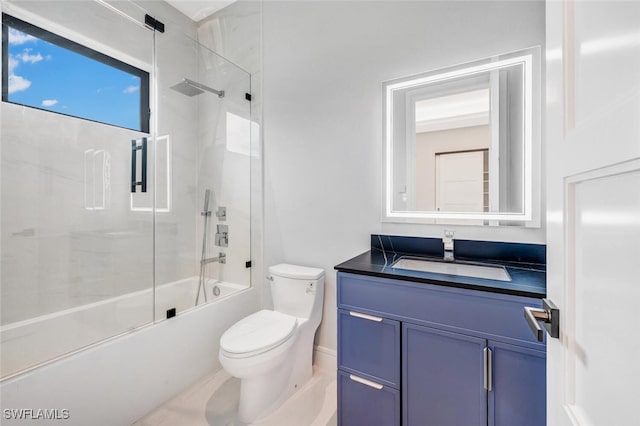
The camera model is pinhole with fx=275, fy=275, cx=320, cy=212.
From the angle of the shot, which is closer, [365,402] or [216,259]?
[365,402]

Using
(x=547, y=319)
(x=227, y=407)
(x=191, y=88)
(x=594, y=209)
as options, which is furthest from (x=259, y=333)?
(x=191, y=88)

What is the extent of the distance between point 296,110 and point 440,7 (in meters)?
1.11

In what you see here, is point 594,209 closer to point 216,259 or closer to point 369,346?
point 369,346

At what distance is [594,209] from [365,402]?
1.32 m

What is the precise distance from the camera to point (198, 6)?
2.50m

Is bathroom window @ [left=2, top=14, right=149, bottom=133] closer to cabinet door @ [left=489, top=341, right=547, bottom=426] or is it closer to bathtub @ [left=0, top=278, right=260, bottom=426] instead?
bathtub @ [left=0, top=278, right=260, bottom=426]

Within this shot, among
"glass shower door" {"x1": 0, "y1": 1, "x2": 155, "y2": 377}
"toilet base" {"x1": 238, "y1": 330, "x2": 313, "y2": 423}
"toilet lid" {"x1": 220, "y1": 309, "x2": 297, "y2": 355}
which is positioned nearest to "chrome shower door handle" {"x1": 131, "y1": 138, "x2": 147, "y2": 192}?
"glass shower door" {"x1": 0, "y1": 1, "x2": 155, "y2": 377}

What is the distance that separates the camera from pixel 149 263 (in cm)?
215

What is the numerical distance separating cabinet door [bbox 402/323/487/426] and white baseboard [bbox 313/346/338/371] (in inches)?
31.9

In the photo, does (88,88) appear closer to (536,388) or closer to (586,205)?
(586,205)

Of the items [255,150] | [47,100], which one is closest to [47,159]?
[47,100]

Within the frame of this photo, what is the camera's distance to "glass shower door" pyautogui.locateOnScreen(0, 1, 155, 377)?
1.61 metres

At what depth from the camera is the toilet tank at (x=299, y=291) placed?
6.15ft

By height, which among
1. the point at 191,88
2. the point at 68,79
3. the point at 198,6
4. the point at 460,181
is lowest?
the point at 460,181
